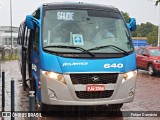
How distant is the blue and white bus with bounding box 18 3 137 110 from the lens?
262 inches

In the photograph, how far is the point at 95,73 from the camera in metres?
6.68

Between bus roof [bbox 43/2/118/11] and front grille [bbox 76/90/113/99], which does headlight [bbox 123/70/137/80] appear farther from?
bus roof [bbox 43/2/118/11]

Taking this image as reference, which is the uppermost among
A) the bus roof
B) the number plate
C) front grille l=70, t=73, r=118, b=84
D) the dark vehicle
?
the bus roof

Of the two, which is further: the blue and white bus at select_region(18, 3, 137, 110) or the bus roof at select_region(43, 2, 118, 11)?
the bus roof at select_region(43, 2, 118, 11)

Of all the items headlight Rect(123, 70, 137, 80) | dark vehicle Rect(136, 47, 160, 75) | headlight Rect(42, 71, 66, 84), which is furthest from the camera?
dark vehicle Rect(136, 47, 160, 75)

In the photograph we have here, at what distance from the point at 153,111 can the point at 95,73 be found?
2.28 m

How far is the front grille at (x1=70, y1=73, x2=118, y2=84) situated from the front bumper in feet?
0.23

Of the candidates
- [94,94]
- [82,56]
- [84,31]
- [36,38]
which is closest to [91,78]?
[94,94]

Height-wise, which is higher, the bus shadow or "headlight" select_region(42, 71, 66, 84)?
"headlight" select_region(42, 71, 66, 84)

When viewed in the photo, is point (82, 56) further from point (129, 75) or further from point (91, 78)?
point (129, 75)

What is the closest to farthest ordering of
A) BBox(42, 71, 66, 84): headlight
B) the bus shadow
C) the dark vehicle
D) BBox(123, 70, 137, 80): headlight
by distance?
BBox(42, 71, 66, 84): headlight → BBox(123, 70, 137, 80): headlight → the bus shadow → the dark vehicle

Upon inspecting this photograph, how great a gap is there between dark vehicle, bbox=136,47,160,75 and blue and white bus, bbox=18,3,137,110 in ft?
33.7

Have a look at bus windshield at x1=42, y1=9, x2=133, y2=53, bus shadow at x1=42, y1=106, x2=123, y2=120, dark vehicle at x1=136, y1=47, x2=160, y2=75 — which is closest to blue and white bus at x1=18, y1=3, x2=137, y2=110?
bus windshield at x1=42, y1=9, x2=133, y2=53

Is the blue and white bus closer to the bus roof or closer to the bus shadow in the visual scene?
the bus roof
